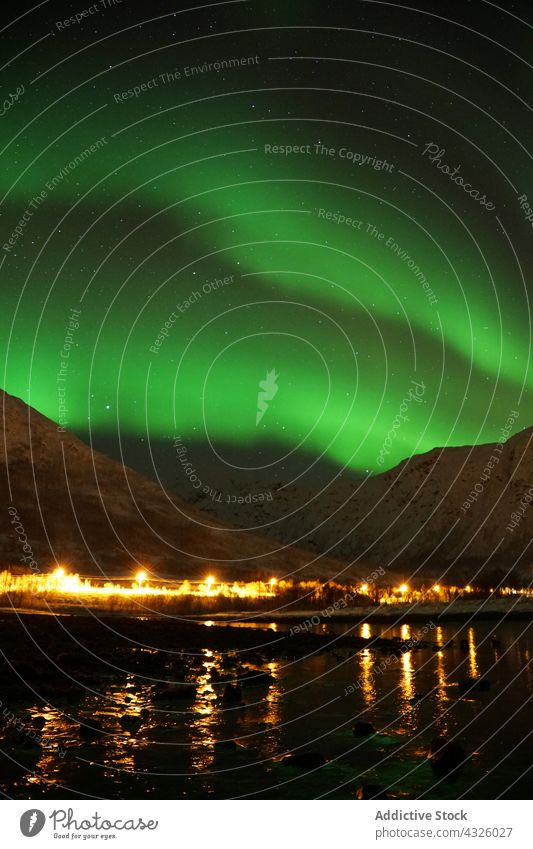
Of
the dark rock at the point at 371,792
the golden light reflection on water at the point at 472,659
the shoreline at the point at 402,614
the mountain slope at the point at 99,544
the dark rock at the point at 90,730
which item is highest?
the mountain slope at the point at 99,544

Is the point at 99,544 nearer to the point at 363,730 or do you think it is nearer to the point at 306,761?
the point at 363,730

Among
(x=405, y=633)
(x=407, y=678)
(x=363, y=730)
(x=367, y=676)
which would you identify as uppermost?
(x=405, y=633)

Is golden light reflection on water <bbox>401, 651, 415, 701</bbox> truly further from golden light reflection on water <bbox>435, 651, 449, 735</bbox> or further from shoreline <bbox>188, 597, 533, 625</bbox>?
shoreline <bbox>188, 597, 533, 625</bbox>

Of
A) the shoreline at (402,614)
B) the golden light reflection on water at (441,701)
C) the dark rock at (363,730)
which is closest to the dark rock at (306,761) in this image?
the dark rock at (363,730)

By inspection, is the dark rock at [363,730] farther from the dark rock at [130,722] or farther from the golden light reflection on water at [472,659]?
the golden light reflection on water at [472,659]

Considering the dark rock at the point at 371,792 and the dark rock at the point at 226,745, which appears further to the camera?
the dark rock at the point at 226,745

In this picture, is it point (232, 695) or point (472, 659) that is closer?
point (232, 695)

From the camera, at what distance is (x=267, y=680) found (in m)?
40.1

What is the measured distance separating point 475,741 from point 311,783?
8466mm

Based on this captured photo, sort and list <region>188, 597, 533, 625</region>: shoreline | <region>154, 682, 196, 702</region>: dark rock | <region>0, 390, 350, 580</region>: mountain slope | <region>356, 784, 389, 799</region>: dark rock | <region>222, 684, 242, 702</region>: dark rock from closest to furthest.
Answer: <region>356, 784, 389, 799</region>: dark rock
<region>222, 684, 242, 702</region>: dark rock
<region>154, 682, 196, 702</region>: dark rock
<region>188, 597, 533, 625</region>: shoreline
<region>0, 390, 350, 580</region>: mountain slope

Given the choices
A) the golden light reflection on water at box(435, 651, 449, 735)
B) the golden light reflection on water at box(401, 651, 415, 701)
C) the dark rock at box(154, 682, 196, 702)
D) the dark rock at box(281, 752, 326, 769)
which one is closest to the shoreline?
the golden light reflection on water at box(401, 651, 415, 701)

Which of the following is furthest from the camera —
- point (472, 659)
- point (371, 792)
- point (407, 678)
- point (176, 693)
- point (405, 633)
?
point (405, 633)

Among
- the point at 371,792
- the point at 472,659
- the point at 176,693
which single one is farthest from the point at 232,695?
the point at 472,659

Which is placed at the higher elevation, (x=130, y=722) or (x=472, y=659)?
(x=472, y=659)
